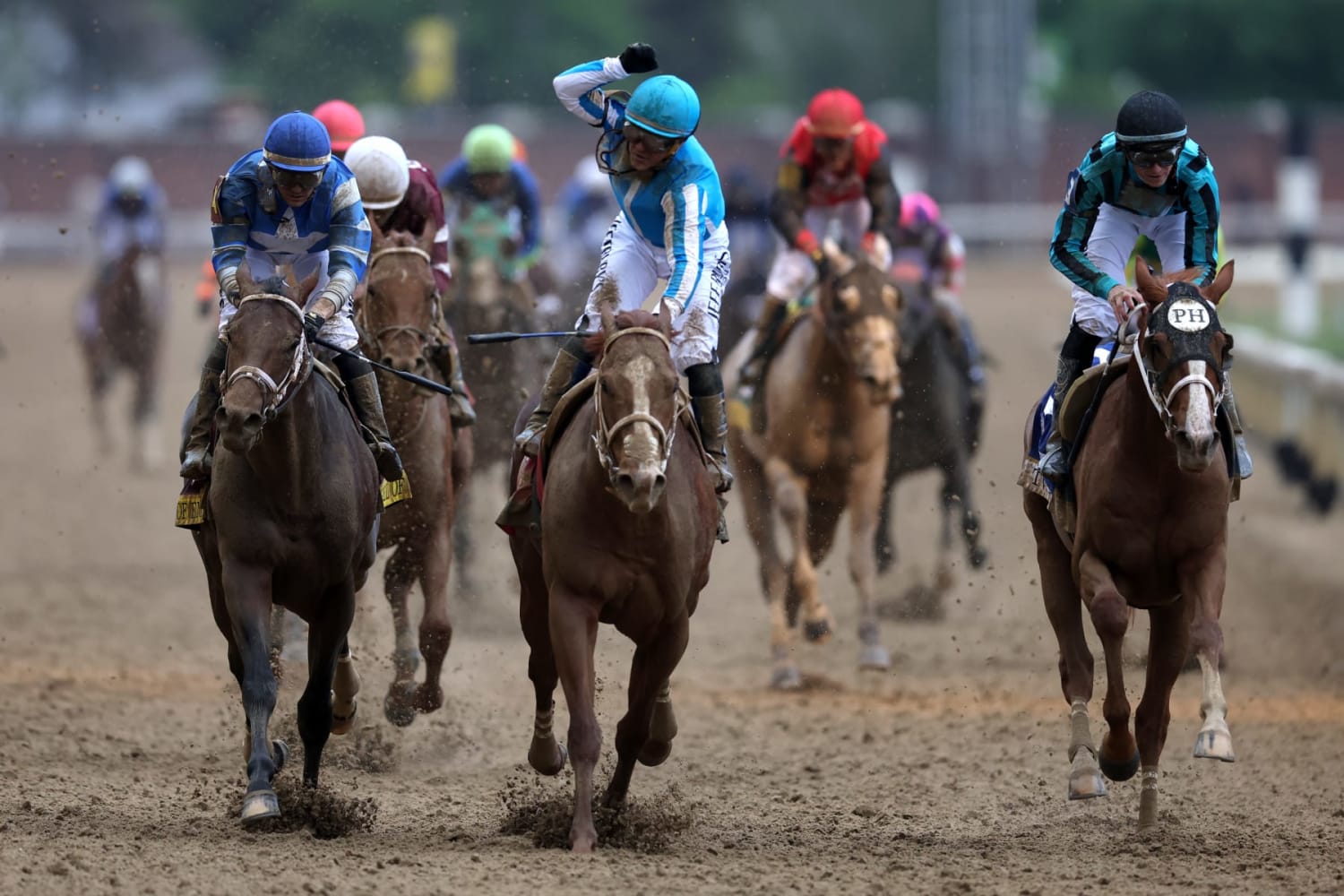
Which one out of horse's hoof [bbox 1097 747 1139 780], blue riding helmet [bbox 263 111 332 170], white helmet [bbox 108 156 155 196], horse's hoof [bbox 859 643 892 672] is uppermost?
white helmet [bbox 108 156 155 196]

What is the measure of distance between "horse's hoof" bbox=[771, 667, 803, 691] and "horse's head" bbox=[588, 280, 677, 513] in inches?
164

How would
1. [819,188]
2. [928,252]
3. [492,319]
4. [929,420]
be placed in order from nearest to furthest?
1. [819,188]
2. [492,319]
3. [929,420]
4. [928,252]

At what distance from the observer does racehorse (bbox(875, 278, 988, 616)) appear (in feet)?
45.1

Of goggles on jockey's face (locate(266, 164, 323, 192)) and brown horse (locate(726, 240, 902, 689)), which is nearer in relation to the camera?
goggles on jockey's face (locate(266, 164, 323, 192))

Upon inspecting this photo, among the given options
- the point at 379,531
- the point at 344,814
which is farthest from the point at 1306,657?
the point at 344,814

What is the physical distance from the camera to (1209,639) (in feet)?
25.6

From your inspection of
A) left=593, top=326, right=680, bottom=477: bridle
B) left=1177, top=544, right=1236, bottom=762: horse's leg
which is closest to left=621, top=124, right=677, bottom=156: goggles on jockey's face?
left=593, top=326, right=680, bottom=477: bridle

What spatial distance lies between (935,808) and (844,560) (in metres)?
6.75

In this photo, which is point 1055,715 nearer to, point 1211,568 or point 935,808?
point 935,808

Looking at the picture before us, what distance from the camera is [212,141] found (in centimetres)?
4519

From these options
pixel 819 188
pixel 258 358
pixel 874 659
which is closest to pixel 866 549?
pixel 874 659

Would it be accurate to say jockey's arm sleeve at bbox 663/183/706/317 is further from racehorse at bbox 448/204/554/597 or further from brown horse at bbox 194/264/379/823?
racehorse at bbox 448/204/554/597

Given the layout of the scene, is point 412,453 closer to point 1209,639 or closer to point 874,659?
point 874,659

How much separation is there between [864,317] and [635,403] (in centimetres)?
500
